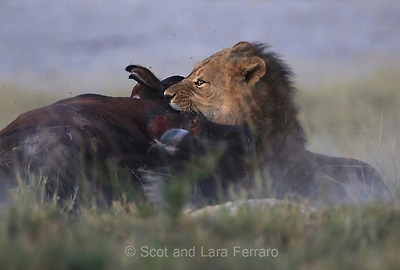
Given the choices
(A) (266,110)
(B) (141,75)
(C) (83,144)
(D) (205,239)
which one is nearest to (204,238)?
(D) (205,239)

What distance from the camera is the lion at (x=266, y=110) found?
5617 mm

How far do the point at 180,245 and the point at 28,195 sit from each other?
5.28ft

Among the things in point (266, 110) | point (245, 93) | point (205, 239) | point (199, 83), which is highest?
point (199, 83)

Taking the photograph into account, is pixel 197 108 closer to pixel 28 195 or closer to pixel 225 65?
pixel 225 65

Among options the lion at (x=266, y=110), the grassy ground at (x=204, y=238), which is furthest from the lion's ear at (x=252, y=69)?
the grassy ground at (x=204, y=238)

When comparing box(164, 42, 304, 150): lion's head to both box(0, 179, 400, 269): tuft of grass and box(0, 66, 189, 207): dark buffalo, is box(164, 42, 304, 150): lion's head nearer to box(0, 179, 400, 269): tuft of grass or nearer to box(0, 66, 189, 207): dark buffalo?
box(0, 66, 189, 207): dark buffalo

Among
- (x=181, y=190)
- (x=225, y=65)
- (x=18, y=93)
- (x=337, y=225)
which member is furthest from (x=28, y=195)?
(x=18, y=93)

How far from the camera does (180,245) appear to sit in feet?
9.92

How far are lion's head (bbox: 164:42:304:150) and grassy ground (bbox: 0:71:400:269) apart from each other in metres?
1.80

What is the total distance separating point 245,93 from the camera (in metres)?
5.95

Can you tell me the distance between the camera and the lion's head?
5.85m

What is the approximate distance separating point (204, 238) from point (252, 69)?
3.10 metres

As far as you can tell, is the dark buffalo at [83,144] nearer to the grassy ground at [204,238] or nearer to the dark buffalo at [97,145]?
the dark buffalo at [97,145]

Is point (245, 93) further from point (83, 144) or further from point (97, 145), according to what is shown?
point (83, 144)
